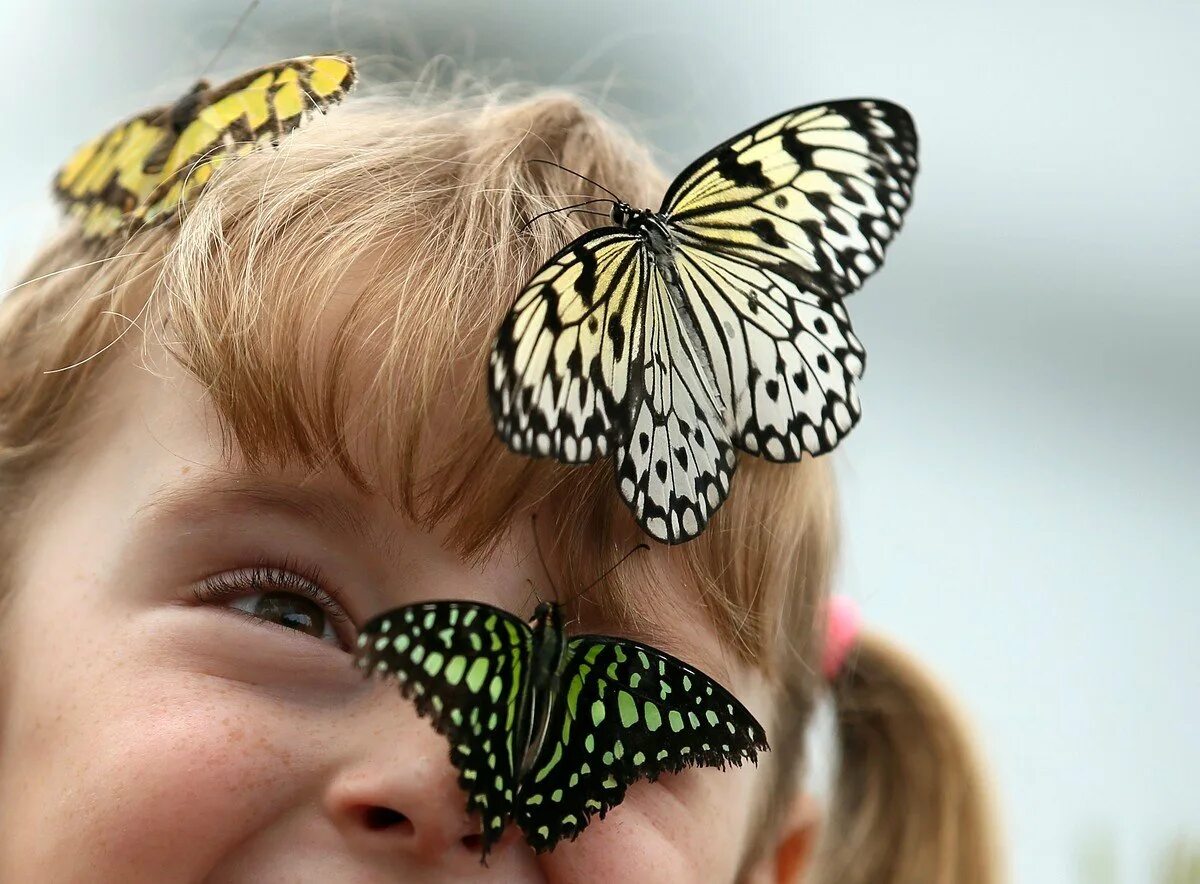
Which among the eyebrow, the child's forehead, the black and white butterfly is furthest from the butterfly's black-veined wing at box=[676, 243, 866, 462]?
the eyebrow

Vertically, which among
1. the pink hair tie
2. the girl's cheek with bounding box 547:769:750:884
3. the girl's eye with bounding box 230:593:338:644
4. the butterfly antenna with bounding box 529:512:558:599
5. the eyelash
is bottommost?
the pink hair tie

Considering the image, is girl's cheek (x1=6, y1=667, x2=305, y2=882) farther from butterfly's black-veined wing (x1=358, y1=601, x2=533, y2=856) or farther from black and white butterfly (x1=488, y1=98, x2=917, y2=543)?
black and white butterfly (x1=488, y1=98, x2=917, y2=543)

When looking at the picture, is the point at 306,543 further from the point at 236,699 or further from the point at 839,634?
the point at 839,634

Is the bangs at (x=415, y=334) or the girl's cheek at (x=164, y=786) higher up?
the bangs at (x=415, y=334)

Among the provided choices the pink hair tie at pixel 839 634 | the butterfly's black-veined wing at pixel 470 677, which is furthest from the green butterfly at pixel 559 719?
the pink hair tie at pixel 839 634

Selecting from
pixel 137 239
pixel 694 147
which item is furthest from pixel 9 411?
pixel 694 147

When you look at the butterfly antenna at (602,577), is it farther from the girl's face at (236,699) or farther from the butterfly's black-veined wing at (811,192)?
the butterfly's black-veined wing at (811,192)

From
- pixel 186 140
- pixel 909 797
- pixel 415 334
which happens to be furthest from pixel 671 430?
pixel 909 797
